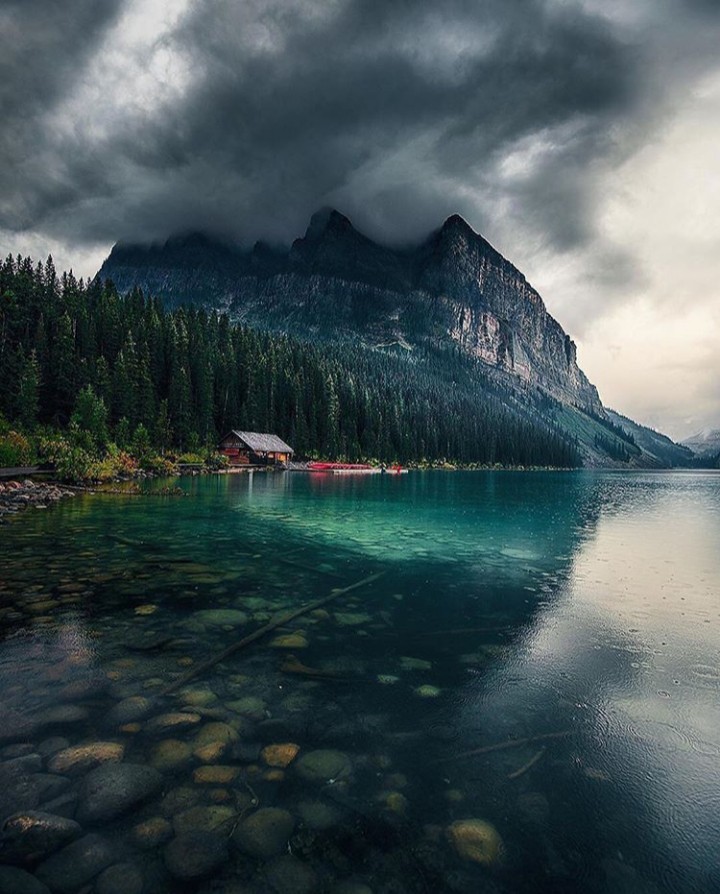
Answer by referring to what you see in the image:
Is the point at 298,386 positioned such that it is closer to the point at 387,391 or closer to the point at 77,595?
the point at 387,391

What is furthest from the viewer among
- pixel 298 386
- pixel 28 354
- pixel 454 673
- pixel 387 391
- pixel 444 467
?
pixel 387 391

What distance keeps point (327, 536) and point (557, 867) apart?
16.9 metres

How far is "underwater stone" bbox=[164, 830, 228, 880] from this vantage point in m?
3.45

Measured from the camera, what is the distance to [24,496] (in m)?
25.5

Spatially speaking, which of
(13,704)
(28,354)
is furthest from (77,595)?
(28,354)

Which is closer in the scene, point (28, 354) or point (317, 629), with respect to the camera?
point (317, 629)

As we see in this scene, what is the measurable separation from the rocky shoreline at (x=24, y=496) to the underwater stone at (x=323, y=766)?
21.8m

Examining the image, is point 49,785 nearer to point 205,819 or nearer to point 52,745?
point 52,745

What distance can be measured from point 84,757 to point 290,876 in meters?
2.61

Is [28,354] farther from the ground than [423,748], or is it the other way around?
[28,354]

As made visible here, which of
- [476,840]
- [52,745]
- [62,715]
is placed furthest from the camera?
[62,715]

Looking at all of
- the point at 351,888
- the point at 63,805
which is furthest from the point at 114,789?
the point at 351,888

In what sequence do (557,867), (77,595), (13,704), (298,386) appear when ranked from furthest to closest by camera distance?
(298,386) < (77,595) < (13,704) < (557,867)

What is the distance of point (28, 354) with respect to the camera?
238 feet
